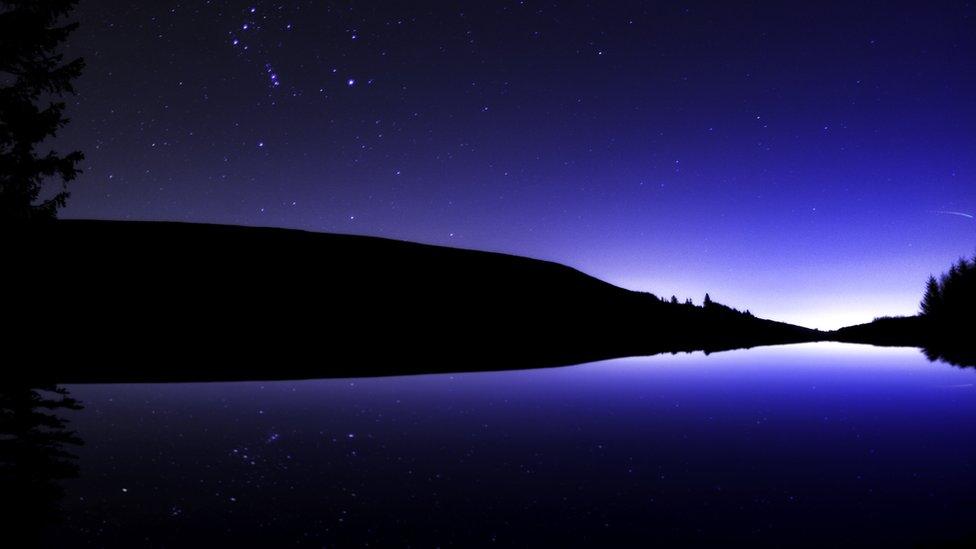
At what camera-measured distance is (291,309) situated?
141 ft

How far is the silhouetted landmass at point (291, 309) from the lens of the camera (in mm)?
26766

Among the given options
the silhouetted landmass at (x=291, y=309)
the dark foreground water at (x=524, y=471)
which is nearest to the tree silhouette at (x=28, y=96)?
the silhouetted landmass at (x=291, y=309)

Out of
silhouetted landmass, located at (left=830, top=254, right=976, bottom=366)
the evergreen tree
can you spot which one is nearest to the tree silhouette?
silhouetted landmass, located at (left=830, top=254, right=976, bottom=366)

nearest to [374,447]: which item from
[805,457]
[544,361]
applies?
[805,457]

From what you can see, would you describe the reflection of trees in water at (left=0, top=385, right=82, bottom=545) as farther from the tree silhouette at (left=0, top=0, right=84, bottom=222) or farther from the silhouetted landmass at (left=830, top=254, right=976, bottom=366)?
the silhouetted landmass at (left=830, top=254, right=976, bottom=366)

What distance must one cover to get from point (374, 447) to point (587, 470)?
143 inches

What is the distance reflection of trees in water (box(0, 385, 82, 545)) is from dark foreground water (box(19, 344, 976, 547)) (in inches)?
8.3

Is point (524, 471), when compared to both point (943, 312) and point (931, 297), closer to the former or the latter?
point (943, 312)

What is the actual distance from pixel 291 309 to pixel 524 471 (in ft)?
128

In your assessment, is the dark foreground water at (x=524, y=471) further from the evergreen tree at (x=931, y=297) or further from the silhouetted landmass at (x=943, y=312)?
the evergreen tree at (x=931, y=297)

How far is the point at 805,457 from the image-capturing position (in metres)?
8.12

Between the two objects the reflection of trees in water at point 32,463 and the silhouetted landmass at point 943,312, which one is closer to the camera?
the reflection of trees in water at point 32,463

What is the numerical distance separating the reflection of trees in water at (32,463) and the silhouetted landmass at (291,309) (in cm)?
864

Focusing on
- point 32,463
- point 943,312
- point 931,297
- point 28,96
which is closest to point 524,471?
point 32,463
